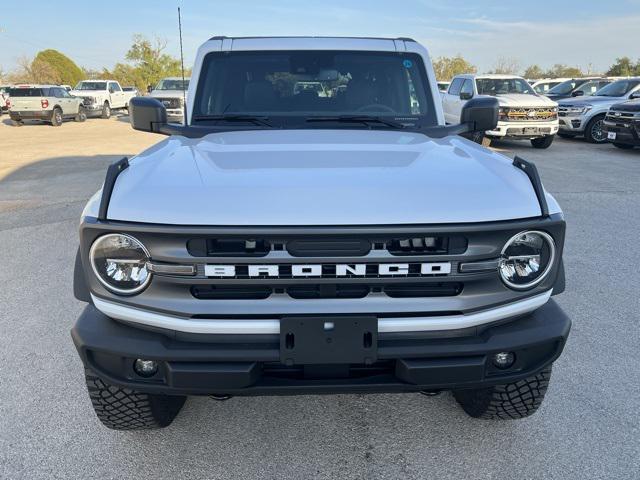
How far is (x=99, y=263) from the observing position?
6.46ft

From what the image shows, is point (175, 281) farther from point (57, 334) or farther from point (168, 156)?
point (57, 334)

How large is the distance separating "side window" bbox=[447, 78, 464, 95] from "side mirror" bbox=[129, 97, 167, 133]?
12.5 m

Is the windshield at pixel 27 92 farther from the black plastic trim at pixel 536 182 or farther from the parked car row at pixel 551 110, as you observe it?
the black plastic trim at pixel 536 182

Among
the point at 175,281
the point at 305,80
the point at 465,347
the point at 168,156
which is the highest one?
the point at 305,80

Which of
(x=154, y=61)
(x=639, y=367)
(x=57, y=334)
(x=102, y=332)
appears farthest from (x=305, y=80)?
(x=154, y=61)

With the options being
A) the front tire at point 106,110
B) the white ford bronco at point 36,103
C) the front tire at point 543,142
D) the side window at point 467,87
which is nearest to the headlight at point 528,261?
the front tire at point 543,142

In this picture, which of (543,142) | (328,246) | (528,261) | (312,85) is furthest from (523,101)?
(328,246)

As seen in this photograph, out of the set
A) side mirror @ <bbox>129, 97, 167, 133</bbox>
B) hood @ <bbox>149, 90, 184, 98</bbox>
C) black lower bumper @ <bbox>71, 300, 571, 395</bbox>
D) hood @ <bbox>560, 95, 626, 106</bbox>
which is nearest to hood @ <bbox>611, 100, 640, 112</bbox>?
hood @ <bbox>560, 95, 626, 106</bbox>

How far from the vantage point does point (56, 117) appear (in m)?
21.3

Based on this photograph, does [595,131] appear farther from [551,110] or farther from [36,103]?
[36,103]

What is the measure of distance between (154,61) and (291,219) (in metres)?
54.1

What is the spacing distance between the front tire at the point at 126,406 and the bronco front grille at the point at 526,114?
1180 centimetres

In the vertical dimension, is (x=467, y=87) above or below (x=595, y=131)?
above

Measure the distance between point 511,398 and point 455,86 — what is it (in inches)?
544
